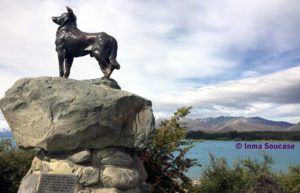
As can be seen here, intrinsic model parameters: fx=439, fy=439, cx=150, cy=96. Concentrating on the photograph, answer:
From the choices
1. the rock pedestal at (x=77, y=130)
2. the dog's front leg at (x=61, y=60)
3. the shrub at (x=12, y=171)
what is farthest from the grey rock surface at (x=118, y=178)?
the shrub at (x=12, y=171)

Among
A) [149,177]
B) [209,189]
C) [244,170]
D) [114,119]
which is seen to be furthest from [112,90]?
[244,170]

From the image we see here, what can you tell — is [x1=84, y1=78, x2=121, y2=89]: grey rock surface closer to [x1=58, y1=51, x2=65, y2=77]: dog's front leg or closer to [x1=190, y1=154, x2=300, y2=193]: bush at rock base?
[x1=58, y1=51, x2=65, y2=77]: dog's front leg

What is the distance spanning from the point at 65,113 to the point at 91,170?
105cm

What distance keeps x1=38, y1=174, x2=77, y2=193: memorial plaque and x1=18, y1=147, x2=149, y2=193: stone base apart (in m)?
0.08

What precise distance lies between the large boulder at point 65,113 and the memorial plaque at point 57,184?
1.54 feet

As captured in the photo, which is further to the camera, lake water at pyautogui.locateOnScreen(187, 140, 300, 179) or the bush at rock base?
lake water at pyautogui.locateOnScreen(187, 140, 300, 179)

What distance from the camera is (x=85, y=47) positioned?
328 inches

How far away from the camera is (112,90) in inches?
302

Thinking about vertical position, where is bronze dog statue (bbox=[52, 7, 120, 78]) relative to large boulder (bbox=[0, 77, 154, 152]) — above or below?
above

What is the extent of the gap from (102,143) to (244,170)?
615cm

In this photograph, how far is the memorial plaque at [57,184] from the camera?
7156 mm

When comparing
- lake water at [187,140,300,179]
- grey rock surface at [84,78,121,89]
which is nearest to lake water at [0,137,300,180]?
lake water at [187,140,300,179]

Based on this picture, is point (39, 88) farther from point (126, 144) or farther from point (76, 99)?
point (126, 144)

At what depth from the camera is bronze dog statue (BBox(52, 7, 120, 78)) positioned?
27.0ft
